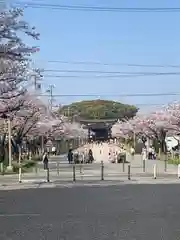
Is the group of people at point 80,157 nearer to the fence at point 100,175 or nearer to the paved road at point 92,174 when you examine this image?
the paved road at point 92,174

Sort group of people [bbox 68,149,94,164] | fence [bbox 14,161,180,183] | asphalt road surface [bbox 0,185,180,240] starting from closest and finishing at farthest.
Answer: asphalt road surface [bbox 0,185,180,240], fence [bbox 14,161,180,183], group of people [bbox 68,149,94,164]

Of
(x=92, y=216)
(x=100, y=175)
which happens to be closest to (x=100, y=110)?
(x=100, y=175)

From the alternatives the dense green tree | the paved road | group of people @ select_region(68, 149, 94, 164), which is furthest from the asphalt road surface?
the dense green tree

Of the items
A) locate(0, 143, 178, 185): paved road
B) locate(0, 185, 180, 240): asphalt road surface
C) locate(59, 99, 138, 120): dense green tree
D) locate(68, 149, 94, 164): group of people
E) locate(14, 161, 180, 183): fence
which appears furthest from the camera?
locate(59, 99, 138, 120): dense green tree

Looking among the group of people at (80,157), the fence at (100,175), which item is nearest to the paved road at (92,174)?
the fence at (100,175)

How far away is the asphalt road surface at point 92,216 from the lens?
11.6 meters

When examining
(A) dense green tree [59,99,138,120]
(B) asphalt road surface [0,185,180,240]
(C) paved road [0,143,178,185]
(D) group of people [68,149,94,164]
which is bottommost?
(B) asphalt road surface [0,185,180,240]

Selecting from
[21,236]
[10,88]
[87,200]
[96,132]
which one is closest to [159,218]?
[21,236]

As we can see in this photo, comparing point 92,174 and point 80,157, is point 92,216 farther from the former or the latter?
point 80,157

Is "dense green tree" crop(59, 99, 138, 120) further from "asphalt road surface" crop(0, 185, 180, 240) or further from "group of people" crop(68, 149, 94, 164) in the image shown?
"asphalt road surface" crop(0, 185, 180, 240)

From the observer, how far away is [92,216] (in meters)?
14.9

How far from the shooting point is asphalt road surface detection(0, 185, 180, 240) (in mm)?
11617

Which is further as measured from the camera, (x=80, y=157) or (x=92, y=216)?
(x=80, y=157)

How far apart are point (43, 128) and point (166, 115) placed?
17.0 metres
